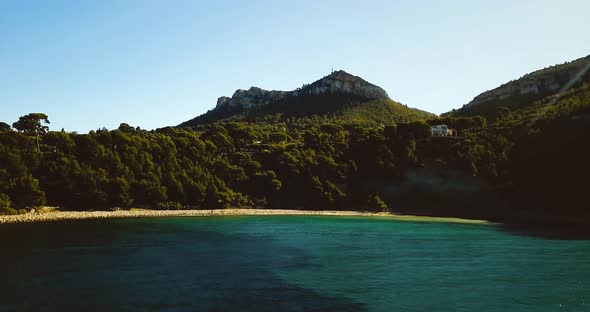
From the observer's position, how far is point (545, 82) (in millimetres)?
142750

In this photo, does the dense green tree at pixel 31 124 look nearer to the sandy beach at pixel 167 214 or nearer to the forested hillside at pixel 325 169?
the forested hillside at pixel 325 169

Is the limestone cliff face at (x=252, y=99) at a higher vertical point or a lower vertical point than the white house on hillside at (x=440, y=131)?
higher

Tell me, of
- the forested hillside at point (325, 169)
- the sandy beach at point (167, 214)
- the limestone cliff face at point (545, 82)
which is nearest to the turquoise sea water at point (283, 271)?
the sandy beach at point (167, 214)

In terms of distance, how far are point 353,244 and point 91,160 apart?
184 feet

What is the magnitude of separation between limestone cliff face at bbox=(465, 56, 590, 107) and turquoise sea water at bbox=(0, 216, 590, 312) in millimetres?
103610

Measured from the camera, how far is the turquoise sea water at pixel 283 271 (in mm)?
22594

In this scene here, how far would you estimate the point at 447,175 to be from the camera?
9131cm

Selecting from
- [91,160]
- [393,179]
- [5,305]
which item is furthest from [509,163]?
[5,305]

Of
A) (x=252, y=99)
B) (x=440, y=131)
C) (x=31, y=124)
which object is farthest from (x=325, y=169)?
(x=252, y=99)

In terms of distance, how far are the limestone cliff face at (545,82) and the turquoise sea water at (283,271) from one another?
340 ft

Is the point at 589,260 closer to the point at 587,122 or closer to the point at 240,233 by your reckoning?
the point at 240,233

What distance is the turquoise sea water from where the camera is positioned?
2259 cm

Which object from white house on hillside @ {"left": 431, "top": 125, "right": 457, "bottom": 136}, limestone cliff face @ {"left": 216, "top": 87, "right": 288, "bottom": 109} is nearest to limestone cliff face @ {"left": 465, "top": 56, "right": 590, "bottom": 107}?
white house on hillside @ {"left": 431, "top": 125, "right": 457, "bottom": 136}

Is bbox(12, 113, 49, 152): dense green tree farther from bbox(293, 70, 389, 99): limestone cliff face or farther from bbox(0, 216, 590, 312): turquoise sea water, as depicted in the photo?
bbox(293, 70, 389, 99): limestone cliff face
